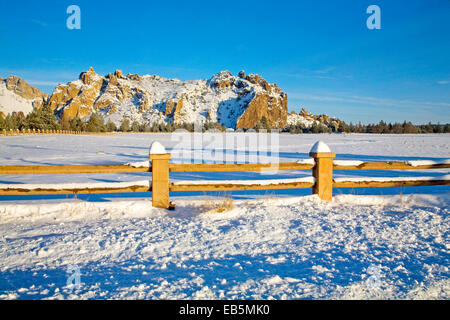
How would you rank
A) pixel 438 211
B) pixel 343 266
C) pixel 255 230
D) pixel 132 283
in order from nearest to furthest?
pixel 132 283, pixel 343 266, pixel 255 230, pixel 438 211

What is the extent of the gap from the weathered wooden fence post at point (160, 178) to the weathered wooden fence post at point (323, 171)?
3.03 meters

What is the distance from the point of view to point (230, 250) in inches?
143

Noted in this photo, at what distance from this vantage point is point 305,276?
9.65 ft

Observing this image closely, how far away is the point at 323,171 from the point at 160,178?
3.30 m

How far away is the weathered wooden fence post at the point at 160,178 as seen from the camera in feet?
17.9

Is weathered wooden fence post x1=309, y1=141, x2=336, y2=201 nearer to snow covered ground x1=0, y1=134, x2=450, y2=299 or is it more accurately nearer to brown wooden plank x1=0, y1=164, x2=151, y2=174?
snow covered ground x1=0, y1=134, x2=450, y2=299

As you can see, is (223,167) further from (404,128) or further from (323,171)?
(404,128)

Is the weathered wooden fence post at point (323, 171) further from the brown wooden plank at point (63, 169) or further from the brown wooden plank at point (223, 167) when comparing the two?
the brown wooden plank at point (63, 169)

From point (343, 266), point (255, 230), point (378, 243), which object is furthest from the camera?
point (255, 230)

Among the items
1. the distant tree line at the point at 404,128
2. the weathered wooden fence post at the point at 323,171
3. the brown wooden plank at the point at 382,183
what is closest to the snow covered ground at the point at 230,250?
the weathered wooden fence post at the point at 323,171

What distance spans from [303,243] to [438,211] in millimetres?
3210

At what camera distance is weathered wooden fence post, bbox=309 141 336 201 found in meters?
5.84
